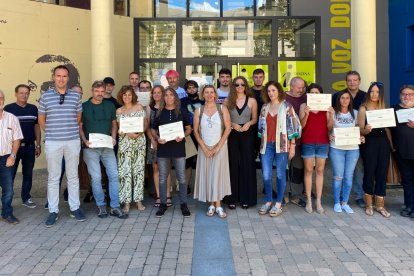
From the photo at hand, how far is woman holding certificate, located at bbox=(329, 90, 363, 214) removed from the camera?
6.01m

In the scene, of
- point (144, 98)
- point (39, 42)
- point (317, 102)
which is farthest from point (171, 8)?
Answer: point (317, 102)

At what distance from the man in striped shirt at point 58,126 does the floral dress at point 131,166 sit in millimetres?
677

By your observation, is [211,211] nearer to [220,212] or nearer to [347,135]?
[220,212]

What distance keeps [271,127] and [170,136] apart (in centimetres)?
148

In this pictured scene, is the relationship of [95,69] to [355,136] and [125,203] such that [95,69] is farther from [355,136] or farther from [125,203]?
[355,136]

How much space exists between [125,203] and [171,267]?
88.3 inches

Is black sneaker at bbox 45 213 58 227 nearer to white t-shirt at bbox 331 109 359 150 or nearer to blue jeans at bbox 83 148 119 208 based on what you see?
blue jeans at bbox 83 148 119 208

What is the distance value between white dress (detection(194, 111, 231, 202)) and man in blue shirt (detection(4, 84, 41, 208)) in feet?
9.03

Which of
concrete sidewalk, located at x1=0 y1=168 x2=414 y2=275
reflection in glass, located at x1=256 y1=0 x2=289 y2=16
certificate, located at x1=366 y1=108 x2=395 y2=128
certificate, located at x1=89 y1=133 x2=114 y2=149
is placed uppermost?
→ reflection in glass, located at x1=256 y1=0 x2=289 y2=16

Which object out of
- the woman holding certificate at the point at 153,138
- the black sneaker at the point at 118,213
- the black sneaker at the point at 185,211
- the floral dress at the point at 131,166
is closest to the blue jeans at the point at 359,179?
the black sneaker at the point at 185,211

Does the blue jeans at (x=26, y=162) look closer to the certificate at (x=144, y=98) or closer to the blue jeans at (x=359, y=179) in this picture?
the certificate at (x=144, y=98)

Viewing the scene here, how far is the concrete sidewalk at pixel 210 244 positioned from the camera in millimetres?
4289

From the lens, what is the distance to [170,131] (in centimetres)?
595

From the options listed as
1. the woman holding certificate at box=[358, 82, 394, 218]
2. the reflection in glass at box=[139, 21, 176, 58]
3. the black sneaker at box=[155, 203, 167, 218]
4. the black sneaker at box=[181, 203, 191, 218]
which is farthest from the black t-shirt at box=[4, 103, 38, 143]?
the woman holding certificate at box=[358, 82, 394, 218]
